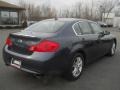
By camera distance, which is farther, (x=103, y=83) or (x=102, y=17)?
(x=102, y=17)

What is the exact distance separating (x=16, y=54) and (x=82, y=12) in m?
60.4

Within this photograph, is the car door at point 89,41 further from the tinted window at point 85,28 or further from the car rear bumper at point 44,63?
the car rear bumper at point 44,63

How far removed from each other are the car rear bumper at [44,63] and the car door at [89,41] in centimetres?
104

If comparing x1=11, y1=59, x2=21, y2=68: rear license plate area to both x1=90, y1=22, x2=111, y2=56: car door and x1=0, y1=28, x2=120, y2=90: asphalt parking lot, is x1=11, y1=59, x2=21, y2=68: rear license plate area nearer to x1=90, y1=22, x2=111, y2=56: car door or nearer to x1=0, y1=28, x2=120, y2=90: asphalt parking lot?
x1=0, y1=28, x2=120, y2=90: asphalt parking lot

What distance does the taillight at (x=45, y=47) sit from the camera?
11.9 feet

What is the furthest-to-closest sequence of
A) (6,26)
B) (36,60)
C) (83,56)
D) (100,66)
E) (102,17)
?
(102,17) < (6,26) < (100,66) < (83,56) < (36,60)

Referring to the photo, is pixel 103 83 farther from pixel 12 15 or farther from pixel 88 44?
pixel 12 15

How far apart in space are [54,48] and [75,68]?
103 cm

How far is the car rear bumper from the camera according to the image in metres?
3.59

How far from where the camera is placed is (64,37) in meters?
4.02

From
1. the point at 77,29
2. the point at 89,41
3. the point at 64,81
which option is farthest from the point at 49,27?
the point at 64,81

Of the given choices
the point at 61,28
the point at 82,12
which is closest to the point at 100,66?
the point at 61,28

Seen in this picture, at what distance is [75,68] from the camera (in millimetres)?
4406

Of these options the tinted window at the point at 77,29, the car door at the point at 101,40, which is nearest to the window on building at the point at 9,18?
the car door at the point at 101,40
